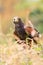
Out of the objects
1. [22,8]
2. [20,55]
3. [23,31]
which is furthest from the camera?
[22,8]

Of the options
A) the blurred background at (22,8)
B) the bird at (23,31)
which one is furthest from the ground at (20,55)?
the blurred background at (22,8)

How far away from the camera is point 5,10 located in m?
10.0

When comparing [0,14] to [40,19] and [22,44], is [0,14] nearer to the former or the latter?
[40,19]

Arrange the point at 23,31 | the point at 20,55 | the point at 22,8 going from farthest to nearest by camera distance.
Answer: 1. the point at 22,8
2. the point at 23,31
3. the point at 20,55

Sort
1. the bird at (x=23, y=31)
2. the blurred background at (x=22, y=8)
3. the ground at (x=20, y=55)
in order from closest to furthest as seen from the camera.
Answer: the ground at (x=20, y=55) < the bird at (x=23, y=31) < the blurred background at (x=22, y=8)

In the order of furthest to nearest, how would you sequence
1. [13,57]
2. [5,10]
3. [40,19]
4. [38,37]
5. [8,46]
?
[5,10] < [40,19] < [38,37] < [8,46] < [13,57]

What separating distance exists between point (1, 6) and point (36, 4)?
1002mm

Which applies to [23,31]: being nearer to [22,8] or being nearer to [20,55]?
[20,55]

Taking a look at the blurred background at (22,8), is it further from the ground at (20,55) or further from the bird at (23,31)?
the ground at (20,55)

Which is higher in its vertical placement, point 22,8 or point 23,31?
point 23,31

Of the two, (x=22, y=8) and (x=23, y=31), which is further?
(x=22, y=8)

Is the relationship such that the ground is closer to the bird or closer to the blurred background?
the bird

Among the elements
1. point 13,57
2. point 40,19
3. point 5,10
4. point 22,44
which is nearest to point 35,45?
point 22,44

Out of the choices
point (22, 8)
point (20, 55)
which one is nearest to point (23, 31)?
point (20, 55)
